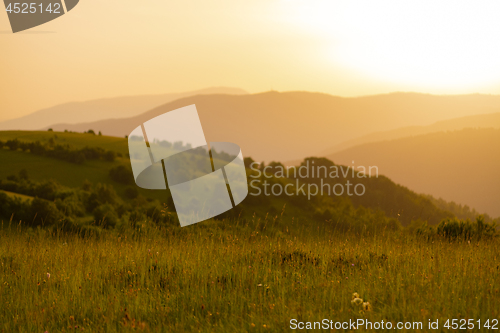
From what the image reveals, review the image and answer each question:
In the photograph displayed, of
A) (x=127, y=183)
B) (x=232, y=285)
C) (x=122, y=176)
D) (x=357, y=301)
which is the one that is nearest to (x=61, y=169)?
(x=122, y=176)

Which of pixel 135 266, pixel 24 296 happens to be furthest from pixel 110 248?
pixel 24 296

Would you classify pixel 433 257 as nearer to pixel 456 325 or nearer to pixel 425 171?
pixel 456 325

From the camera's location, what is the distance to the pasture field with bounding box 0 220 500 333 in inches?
171

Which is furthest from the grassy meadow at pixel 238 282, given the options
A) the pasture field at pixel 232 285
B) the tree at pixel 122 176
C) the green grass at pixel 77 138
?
the green grass at pixel 77 138

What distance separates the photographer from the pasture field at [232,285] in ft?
14.3

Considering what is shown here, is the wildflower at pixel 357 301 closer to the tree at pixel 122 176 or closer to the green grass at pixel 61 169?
the green grass at pixel 61 169

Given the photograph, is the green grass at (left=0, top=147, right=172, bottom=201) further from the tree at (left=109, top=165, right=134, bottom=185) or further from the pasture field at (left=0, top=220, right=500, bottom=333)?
the pasture field at (left=0, top=220, right=500, bottom=333)

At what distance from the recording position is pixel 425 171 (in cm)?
9744

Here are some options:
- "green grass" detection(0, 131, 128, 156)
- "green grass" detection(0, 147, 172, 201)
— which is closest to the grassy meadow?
"green grass" detection(0, 147, 172, 201)

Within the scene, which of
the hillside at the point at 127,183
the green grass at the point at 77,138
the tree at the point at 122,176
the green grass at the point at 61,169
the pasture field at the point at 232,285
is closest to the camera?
the pasture field at the point at 232,285

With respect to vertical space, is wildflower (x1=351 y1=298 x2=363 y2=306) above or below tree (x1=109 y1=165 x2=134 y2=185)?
above

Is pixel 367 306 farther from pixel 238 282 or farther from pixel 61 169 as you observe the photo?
pixel 61 169

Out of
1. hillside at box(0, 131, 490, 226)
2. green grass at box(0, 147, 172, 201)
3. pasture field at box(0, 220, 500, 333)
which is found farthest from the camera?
green grass at box(0, 147, 172, 201)

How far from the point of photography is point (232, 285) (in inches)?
216
